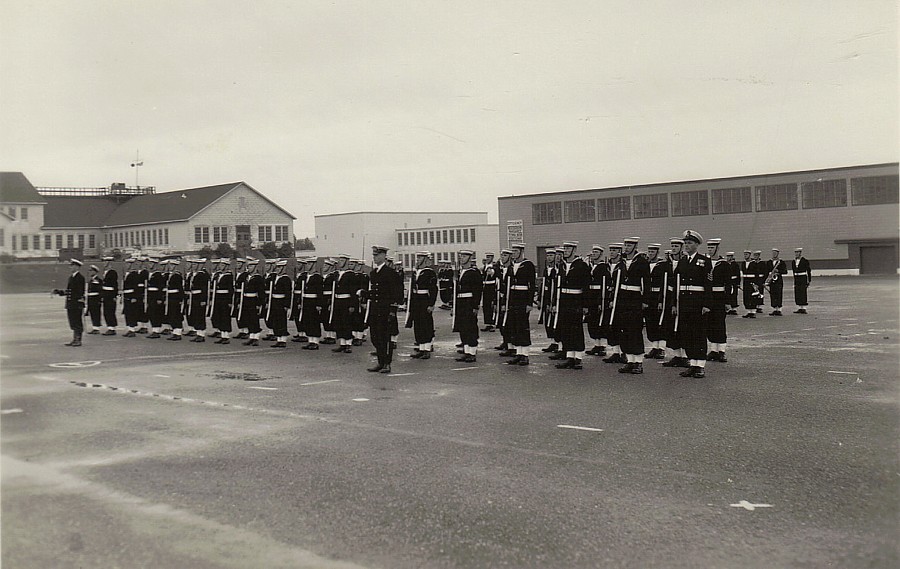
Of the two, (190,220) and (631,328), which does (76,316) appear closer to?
(631,328)

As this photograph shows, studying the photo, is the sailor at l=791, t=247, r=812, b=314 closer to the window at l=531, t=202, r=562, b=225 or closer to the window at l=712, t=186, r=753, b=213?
the window at l=712, t=186, r=753, b=213

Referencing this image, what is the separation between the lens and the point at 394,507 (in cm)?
511

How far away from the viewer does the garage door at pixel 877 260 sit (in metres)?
49.2

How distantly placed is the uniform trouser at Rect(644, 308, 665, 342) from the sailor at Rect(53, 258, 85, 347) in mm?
10865

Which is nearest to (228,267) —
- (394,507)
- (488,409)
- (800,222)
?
(488,409)

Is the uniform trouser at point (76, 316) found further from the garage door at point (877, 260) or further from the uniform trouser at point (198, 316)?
the garage door at point (877, 260)

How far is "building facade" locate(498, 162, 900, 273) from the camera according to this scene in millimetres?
50062

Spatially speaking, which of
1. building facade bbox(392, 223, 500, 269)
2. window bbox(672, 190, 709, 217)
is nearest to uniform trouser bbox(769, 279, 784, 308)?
window bbox(672, 190, 709, 217)

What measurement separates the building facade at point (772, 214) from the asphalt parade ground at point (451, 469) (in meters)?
36.6

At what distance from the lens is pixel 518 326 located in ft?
42.0

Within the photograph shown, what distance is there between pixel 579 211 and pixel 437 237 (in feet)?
57.0

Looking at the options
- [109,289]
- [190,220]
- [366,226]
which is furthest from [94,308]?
[366,226]

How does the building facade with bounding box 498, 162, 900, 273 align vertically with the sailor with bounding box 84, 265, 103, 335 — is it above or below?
above

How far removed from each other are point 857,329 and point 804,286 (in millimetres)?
5966
